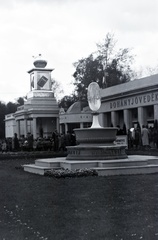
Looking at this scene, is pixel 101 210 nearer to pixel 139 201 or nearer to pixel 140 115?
pixel 139 201

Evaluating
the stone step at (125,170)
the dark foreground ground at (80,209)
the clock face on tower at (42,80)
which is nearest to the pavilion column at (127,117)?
the stone step at (125,170)

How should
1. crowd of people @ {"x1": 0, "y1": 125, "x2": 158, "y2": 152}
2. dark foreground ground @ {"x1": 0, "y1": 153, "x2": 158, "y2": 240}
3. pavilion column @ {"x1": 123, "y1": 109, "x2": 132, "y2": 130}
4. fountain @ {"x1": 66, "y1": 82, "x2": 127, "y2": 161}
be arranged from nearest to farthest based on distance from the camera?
1. dark foreground ground @ {"x1": 0, "y1": 153, "x2": 158, "y2": 240}
2. fountain @ {"x1": 66, "y1": 82, "x2": 127, "y2": 161}
3. crowd of people @ {"x1": 0, "y1": 125, "x2": 158, "y2": 152}
4. pavilion column @ {"x1": 123, "y1": 109, "x2": 132, "y2": 130}

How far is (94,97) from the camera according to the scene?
20172 millimetres

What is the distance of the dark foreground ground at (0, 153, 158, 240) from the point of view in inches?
277

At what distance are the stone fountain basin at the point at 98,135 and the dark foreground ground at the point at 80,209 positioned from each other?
4090 mm

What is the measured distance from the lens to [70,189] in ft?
40.1

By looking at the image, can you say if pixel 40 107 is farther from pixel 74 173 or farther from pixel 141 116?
pixel 74 173

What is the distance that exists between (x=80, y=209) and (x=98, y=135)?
9194 millimetres

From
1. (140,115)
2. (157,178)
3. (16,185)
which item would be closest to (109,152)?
(157,178)

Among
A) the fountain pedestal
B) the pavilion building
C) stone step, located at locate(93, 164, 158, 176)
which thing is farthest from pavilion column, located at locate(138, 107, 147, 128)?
stone step, located at locate(93, 164, 158, 176)

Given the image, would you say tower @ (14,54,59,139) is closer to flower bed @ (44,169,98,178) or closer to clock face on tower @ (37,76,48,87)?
clock face on tower @ (37,76,48,87)

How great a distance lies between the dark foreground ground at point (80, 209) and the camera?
7.03m

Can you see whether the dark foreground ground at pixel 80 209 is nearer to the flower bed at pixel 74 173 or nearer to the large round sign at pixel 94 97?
the flower bed at pixel 74 173

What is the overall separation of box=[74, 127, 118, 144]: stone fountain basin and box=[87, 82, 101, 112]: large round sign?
1940mm
